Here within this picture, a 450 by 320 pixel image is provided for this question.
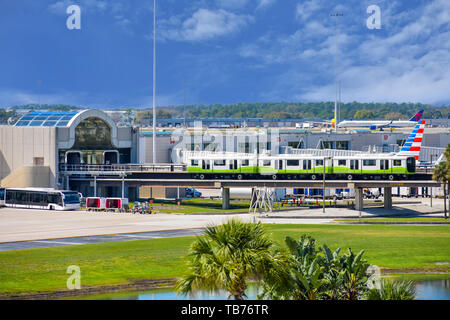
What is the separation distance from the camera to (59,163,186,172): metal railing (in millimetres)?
108750

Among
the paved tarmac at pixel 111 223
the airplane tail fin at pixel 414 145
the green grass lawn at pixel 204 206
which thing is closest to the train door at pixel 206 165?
the green grass lawn at pixel 204 206

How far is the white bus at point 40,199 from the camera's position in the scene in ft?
309

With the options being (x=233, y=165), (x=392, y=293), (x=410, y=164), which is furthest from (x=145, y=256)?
(x=410, y=164)

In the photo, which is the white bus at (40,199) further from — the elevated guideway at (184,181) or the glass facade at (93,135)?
the glass facade at (93,135)

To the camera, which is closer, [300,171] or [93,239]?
[93,239]

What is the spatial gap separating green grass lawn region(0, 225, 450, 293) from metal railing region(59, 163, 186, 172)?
4083 cm

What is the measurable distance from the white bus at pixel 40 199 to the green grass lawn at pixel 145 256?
35.1 metres

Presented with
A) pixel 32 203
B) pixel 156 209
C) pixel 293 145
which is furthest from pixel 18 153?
pixel 293 145

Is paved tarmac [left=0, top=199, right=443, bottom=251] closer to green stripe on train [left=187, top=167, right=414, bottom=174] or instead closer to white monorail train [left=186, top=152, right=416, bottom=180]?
white monorail train [left=186, top=152, right=416, bottom=180]

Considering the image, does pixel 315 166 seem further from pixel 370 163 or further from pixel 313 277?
pixel 313 277

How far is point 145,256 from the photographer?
5309 centimetres

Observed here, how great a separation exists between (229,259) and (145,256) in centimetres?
2919

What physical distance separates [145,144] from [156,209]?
1713 inches

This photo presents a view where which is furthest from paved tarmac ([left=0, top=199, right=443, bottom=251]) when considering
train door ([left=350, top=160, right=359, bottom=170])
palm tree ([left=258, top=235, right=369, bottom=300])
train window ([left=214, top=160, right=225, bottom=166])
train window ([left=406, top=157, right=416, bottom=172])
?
palm tree ([left=258, top=235, right=369, bottom=300])
